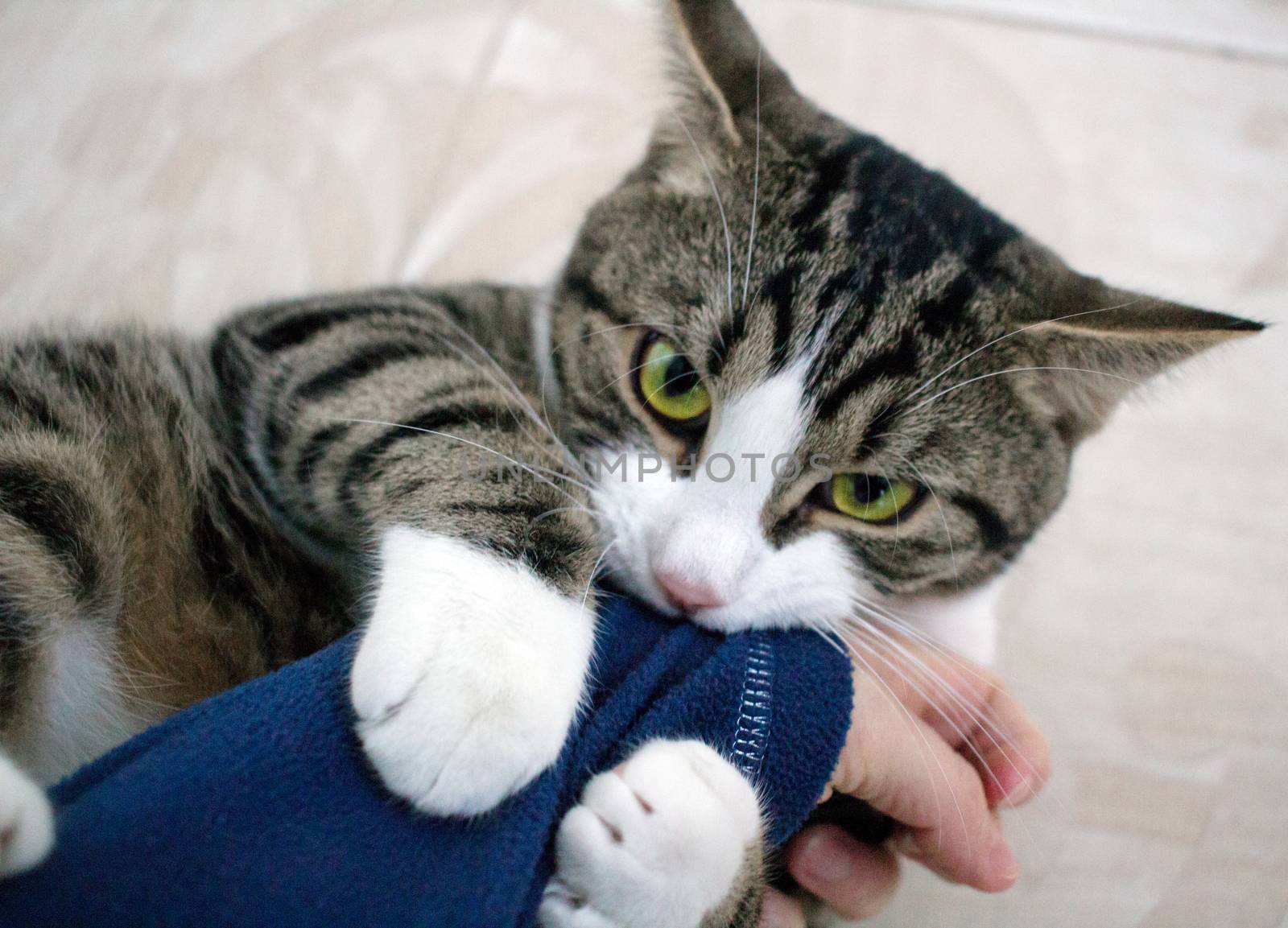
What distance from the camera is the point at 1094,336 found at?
2.37ft

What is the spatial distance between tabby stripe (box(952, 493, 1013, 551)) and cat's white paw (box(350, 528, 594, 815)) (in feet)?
1.32

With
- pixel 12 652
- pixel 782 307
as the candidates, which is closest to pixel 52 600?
pixel 12 652

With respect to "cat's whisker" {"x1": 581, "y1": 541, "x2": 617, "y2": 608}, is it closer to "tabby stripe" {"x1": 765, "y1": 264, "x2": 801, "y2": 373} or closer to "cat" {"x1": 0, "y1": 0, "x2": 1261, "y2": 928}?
"cat" {"x1": 0, "y1": 0, "x2": 1261, "y2": 928}

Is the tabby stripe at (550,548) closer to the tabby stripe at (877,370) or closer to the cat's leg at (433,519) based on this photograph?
the cat's leg at (433,519)

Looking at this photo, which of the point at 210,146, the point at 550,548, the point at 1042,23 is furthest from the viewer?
the point at 1042,23

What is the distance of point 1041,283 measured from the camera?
0.79 m

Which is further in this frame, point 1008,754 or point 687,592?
point 1008,754

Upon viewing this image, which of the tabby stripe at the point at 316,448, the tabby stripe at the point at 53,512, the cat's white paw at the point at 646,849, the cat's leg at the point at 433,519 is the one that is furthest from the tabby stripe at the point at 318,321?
the cat's white paw at the point at 646,849

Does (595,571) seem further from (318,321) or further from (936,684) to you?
(318,321)

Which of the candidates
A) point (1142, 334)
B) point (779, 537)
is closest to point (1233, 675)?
point (1142, 334)

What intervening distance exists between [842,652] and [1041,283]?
0.40m

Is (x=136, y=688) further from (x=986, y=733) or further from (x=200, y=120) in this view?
(x=200, y=120)

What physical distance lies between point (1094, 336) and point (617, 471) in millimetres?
442

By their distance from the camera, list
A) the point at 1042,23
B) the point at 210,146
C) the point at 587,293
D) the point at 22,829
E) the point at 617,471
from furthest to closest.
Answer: the point at 1042,23 < the point at 210,146 < the point at 587,293 < the point at 617,471 < the point at 22,829
